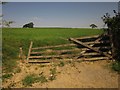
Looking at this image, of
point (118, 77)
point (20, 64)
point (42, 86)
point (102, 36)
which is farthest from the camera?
point (102, 36)

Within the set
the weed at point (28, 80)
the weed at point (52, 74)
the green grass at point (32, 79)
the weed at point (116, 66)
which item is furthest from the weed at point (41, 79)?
the weed at point (116, 66)

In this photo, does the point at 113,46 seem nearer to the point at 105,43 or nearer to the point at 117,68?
the point at 105,43

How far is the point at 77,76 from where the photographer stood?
34.8 ft

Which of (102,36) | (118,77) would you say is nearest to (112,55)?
(102,36)

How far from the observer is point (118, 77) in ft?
34.2

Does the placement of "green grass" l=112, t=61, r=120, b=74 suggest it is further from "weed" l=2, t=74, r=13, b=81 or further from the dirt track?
"weed" l=2, t=74, r=13, b=81

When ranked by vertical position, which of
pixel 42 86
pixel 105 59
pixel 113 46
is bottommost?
pixel 42 86

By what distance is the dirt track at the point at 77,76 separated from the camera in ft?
31.7

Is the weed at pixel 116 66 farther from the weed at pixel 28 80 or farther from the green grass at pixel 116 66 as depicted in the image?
the weed at pixel 28 80

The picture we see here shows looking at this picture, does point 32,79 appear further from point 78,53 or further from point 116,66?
point 116,66

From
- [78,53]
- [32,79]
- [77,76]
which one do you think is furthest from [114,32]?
[32,79]

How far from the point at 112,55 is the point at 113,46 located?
61cm

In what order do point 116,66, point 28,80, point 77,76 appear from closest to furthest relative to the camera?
point 28,80
point 77,76
point 116,66

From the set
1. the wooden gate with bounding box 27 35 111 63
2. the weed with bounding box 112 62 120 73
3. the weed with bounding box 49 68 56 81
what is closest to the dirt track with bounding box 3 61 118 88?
the weed with bounding box 49 68 56 81
